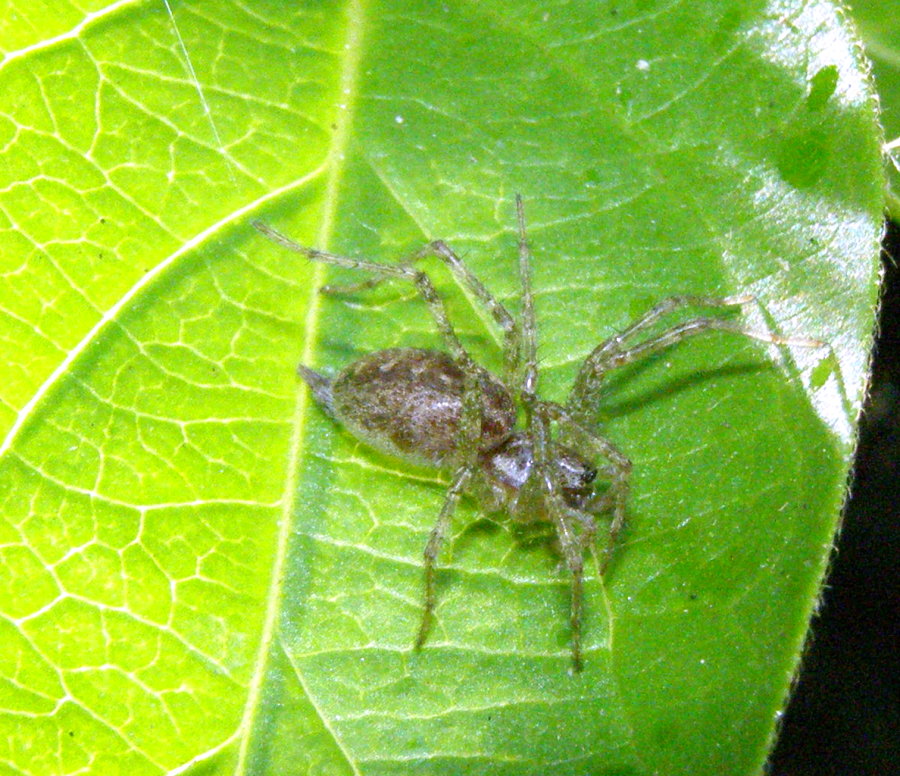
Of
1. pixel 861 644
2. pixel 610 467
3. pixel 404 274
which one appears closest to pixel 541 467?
pixel 610 467

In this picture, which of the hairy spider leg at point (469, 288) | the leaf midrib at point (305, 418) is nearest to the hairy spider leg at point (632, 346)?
the hairy spider leg at point (469, 288)

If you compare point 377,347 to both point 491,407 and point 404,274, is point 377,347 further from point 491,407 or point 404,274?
point 491,407

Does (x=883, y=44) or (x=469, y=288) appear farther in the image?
(x=883, y=44)

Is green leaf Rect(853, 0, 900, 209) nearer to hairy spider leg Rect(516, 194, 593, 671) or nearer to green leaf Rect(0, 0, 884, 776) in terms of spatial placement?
green leaf Rect(0, 0, 884, 776)

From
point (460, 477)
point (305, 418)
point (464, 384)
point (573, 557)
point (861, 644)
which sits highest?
point (305, 418)

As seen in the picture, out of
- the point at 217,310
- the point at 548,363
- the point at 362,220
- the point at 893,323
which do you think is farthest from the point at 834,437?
the point at 217,310

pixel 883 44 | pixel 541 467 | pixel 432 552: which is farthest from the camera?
pixel 883 44

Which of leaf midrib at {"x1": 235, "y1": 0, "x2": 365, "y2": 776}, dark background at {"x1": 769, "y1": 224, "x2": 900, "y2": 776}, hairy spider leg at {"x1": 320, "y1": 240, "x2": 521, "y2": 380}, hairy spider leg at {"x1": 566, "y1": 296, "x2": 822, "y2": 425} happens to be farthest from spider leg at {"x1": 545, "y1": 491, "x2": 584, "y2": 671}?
dark background at {"x1": 769, "y1": 224, "x2": 900, "y2": 776}

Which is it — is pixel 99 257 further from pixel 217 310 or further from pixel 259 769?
pixel 259 769
